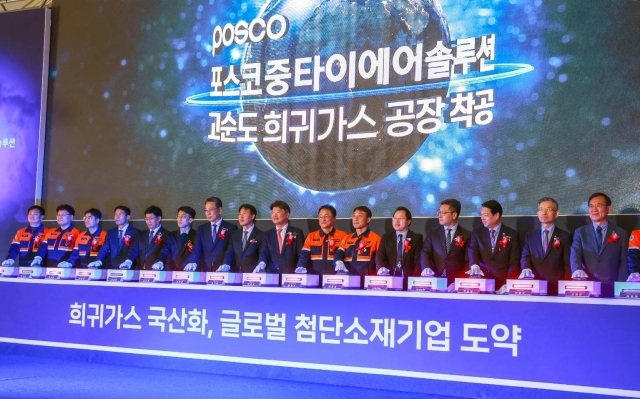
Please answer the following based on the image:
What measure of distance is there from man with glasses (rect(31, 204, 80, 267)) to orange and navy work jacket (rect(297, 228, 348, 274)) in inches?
92.4

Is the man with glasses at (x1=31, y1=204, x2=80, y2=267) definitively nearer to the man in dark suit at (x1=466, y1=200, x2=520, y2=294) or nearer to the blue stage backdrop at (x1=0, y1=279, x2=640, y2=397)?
the blue stage backdrop at (x1=0, y1=279, x2=640, y2=397)

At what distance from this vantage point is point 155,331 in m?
5.31

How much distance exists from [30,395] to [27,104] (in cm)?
514

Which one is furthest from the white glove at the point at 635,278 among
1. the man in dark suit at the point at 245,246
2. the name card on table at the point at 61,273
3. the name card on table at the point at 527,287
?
the name card on table at the point at 61,273

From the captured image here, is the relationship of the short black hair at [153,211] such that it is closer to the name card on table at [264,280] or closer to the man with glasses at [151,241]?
the man with glasses at [151,241]

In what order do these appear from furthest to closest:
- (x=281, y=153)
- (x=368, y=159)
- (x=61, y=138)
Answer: (x=61, y=138) < (x=281, y=153) < (x=368, y=159)

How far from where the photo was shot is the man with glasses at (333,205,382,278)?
568 cm

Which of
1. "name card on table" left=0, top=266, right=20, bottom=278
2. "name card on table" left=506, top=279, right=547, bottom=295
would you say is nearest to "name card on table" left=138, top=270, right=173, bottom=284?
"name card on table" left=0, top=266, right=20, bottom=278

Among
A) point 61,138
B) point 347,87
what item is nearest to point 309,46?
point 347,87

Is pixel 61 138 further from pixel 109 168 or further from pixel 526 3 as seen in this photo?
pixel 526 3

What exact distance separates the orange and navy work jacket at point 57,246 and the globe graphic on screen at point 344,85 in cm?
191

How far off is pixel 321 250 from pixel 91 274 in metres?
1.76

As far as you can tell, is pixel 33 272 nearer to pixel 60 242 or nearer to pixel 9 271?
pixel 9 271

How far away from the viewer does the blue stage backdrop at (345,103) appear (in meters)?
5.78
